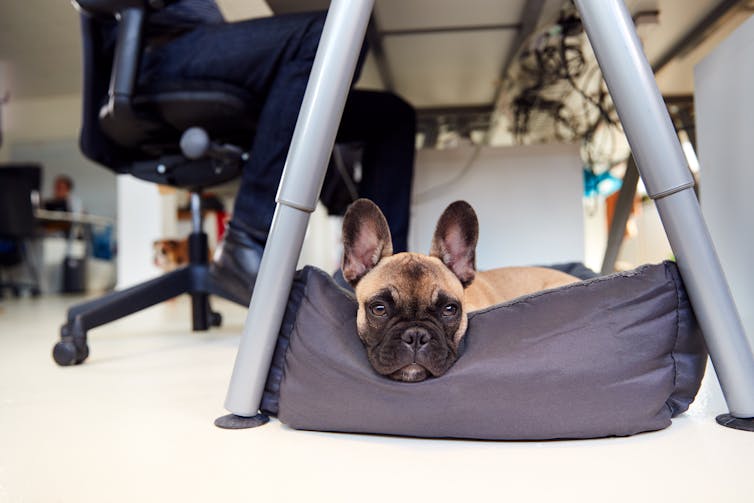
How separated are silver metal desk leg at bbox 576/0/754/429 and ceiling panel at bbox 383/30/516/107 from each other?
49.2 inches

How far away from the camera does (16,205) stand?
6125 millimetres

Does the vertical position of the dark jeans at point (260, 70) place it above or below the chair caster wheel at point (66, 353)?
above

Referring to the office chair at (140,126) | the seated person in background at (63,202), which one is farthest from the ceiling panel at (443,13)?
the seated person in background at (63,202)

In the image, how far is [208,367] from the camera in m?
1.57

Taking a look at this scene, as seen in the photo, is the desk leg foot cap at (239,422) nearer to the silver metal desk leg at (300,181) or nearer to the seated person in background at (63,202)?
the silver metal desk leg at (300,181)

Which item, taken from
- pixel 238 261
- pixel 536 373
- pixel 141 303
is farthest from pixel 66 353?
pixel 536 373

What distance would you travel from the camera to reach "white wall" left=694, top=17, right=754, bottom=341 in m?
1.18

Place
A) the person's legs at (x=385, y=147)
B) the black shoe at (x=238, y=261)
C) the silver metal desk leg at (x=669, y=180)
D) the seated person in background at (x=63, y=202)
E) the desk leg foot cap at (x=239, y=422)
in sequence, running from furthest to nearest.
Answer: the seated person in background at (x=63, y=202), the person's legs at (x=385, y=147), the black shoe at (x=238, y=261), the desk leg foot cap at (x=239, y=422), the silver metal desk leg at (x=669, y=180)

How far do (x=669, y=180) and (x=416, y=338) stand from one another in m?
0.46

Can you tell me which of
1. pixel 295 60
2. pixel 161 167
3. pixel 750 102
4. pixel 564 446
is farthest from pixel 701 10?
pixel 161 167

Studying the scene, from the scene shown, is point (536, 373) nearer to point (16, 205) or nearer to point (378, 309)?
point (378, 309)

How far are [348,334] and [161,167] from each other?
1157 millimetres

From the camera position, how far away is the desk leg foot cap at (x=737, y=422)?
875 mm

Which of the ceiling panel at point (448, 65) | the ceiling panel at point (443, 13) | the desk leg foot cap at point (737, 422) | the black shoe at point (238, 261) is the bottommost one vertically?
the desk leg foot cap at point (737, 422)
